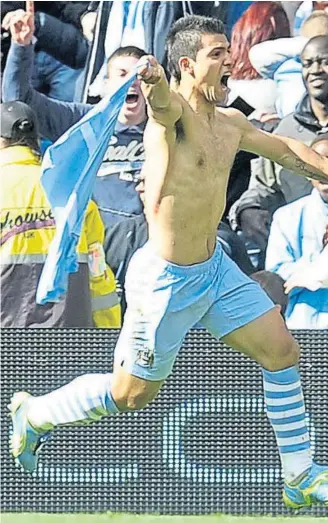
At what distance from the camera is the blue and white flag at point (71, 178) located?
5.66m

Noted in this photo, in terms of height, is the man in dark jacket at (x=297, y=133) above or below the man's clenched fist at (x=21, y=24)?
below

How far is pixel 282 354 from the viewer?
235 inches

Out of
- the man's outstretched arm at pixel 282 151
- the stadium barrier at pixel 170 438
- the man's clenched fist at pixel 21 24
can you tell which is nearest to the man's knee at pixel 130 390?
the man's outstretched arm at pixel 282 151

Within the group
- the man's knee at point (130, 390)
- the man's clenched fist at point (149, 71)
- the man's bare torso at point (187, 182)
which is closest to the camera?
the man's clenched fist at point (149, 71)

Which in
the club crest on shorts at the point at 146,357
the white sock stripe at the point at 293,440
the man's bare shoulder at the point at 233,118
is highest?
the man's bare shoulder at the point at 233,118

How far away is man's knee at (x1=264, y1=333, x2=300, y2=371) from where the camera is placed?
5.94 m

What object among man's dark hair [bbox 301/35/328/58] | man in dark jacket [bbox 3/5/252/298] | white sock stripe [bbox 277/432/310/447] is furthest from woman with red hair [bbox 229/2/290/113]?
white sock stripe [bbox 277/432/310/447]

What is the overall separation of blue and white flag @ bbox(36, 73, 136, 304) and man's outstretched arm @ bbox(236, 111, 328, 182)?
64 centimetres

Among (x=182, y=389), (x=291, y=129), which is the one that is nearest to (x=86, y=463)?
(x=182, y=389)

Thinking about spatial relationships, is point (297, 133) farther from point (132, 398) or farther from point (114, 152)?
point (132, 398)

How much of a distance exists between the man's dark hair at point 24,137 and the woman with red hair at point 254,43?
3.24 ft

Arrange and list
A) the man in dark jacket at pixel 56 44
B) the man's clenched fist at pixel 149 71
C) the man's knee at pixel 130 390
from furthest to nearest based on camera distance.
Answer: the man in dark jacket at pixel 56 44, the man's knee at pixel 130 390, the man's clenched fist at pixel 149 71

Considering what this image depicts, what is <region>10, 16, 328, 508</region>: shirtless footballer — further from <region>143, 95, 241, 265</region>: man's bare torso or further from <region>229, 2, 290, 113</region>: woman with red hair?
<region>229, 2, 290, 113</region>: woman with red hair

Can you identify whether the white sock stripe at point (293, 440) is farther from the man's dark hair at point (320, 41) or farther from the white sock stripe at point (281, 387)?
the man's dark hair at point (320, 41)
